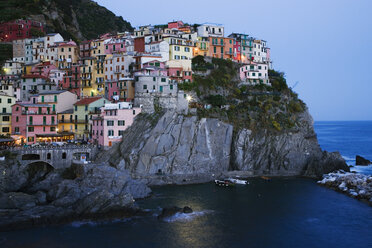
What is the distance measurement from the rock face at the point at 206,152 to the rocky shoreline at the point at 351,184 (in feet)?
18.4

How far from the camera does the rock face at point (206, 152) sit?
62.7 metres

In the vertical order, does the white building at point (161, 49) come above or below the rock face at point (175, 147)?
above

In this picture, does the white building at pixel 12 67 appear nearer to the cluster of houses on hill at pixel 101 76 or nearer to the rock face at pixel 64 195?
the cluster of houses on hill at pixel 101 76

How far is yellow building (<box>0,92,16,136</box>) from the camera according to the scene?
65812 millimetres

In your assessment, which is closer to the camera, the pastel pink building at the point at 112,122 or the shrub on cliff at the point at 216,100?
the pastel pink building at the point at 112,122

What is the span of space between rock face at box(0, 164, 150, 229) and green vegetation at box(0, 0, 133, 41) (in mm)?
61445

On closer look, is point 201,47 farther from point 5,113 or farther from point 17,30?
point 17,30

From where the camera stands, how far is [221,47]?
297 feet

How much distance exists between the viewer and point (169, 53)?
8019 cm

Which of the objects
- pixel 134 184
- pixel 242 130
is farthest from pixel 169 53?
pixel 134 184

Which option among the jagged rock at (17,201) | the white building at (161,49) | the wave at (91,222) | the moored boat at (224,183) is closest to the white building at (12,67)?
the white building at (161,49)

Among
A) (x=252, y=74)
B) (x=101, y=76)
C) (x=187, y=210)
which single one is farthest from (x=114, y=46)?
(x=187, y=210)

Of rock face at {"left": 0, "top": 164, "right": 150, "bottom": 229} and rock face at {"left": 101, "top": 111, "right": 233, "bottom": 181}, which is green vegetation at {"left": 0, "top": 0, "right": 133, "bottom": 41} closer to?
rock face at {"left": 101, "top": 111, "right": 233, "bottom": 181}

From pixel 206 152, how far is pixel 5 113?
3530 cm
